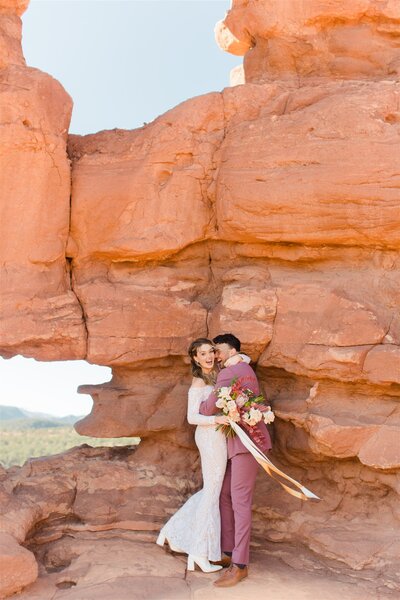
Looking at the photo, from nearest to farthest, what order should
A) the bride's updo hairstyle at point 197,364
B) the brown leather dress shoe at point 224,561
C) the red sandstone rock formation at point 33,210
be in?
the brown leather dress shoe at point 224,561
the bride's updo hairstyle at point 197,364
the red sandstone rock formation at point 33,210

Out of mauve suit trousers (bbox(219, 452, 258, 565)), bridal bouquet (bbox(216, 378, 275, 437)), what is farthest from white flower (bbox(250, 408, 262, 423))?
mauve suit trousers (bbox(219, 452, 258, 565))

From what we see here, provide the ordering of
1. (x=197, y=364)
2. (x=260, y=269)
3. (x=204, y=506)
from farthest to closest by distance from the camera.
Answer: (x=260, y=269) → (x=197, y=364) → (x=204, y=506)

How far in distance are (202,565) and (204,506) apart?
55 centimetres

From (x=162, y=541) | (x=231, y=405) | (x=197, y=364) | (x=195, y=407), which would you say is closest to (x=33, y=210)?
(x=197, y=364)

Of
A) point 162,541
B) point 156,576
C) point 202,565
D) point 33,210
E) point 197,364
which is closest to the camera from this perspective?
point 156,576

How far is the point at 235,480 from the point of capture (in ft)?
21.5

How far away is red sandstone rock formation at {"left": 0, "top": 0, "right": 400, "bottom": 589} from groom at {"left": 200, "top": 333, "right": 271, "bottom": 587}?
0.43 m

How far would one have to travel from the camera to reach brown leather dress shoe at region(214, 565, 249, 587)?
6.11 meters

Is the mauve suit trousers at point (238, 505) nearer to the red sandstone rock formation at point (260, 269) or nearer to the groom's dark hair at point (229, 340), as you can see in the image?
the red sandstone rock formation at point (260, 269)

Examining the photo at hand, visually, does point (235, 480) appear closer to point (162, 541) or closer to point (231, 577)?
point (231, 577)

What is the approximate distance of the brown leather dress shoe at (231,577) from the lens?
6109 millimetres

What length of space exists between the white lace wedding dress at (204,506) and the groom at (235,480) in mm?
Answer: 111

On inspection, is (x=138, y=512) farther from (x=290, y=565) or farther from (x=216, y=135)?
(x=216, y=135)

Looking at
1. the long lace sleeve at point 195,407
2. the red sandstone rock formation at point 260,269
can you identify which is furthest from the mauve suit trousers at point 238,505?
the red sandstone rock formation at point 260,269
